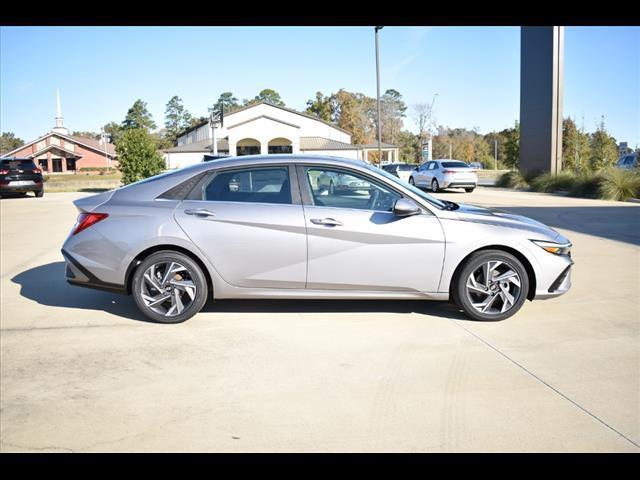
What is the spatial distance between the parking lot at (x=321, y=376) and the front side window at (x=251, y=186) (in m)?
1.17

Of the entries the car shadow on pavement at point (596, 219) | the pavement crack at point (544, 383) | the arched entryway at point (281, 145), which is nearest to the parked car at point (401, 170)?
the car shadow on pavement at point (596, 219)

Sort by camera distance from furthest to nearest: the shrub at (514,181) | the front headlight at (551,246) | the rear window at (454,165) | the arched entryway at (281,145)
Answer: the arched entryway at (281,145) → the shrub at (514,181) → the rear window at (454,165) → the front headlight at (551,246)

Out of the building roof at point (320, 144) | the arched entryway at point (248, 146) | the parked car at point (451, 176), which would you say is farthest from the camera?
the building roof at point (320, 144)

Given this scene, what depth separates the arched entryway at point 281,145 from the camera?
174 feet

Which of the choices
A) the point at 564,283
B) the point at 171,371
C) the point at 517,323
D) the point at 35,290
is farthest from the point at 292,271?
the point at 35,290

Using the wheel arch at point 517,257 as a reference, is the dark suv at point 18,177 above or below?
above

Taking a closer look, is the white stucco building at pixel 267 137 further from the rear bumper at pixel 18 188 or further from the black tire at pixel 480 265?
the black tire at pixel 480 265

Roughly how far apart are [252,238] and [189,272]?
676mm

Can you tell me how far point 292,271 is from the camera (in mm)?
5453

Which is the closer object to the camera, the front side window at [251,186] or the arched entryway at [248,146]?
the front side window at [251,186]

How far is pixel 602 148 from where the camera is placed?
33.8m

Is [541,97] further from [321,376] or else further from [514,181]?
[321,376]
